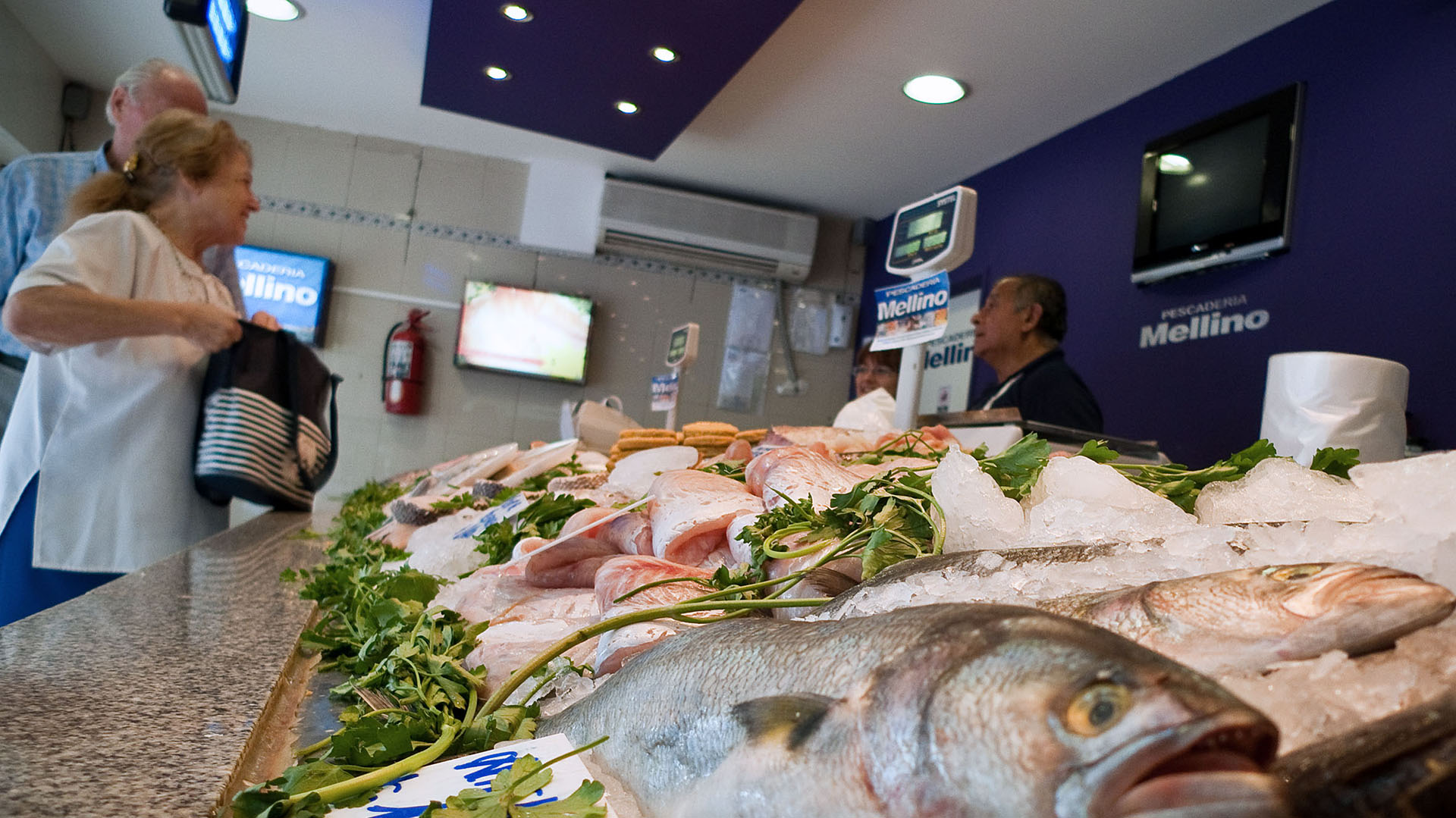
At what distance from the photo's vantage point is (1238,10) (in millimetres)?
4434

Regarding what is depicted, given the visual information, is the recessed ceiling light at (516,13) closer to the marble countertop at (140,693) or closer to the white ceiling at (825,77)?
the white ceiling at (825,77)

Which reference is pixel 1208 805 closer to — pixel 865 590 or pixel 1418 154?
pixel 865 590

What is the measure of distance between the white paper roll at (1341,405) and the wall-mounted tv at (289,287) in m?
7.55

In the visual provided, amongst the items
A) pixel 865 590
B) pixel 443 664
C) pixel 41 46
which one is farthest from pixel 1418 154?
pixel 41 46

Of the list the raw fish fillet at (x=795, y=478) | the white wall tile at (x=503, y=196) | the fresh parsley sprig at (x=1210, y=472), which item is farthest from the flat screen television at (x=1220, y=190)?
the white wall tile at (x=503, y=196)

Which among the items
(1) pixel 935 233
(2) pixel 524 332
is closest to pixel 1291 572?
(1) pixel 935 233

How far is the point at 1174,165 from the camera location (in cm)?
493

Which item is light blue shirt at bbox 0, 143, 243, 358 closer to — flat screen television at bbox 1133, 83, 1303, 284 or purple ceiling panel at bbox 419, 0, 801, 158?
purple ceiling panel at bbox 419, 0, 801, 158

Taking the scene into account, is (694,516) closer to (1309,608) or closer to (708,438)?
(1309,608)

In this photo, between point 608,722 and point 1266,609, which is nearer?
point 1266,609

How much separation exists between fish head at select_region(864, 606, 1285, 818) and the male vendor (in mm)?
4150

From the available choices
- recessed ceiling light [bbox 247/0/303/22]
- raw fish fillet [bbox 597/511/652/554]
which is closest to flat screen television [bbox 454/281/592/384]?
recessed ceiling light [bbox 247/0/303/22]

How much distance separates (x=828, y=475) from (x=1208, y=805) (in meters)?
0.95

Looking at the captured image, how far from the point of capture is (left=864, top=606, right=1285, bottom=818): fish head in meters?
0.42
